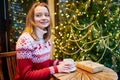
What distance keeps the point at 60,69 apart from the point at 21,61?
1.03 feet

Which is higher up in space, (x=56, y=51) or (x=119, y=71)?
(x=56, y=51)

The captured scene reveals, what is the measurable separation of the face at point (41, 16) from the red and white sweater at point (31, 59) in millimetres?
132

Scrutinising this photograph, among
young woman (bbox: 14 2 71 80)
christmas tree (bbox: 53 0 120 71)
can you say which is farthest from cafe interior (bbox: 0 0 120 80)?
young woman (bbox: 14 2 71 80)

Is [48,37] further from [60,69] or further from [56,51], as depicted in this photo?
[56,51]

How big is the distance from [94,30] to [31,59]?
1230mm

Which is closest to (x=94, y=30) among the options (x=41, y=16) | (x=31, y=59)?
(x=41, y=16)

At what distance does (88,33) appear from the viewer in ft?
8.20

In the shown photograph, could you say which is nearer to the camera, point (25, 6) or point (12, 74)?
point (12, 74)

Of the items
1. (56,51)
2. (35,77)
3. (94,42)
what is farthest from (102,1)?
(35,77)

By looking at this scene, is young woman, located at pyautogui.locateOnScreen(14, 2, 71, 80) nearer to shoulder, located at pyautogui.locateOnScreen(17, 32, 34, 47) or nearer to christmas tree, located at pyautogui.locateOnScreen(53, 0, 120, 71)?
shoulder, located at pyautogui.locateOnScreen(17, 32, 34, 47)

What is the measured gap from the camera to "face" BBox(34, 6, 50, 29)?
1524 millimetres

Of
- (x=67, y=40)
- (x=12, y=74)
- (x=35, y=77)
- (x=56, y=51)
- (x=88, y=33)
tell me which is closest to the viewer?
(x=35, y=77)

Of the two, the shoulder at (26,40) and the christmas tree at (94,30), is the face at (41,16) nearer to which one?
the shoulder at (26,40)

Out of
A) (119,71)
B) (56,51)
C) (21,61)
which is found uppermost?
(21,61)
